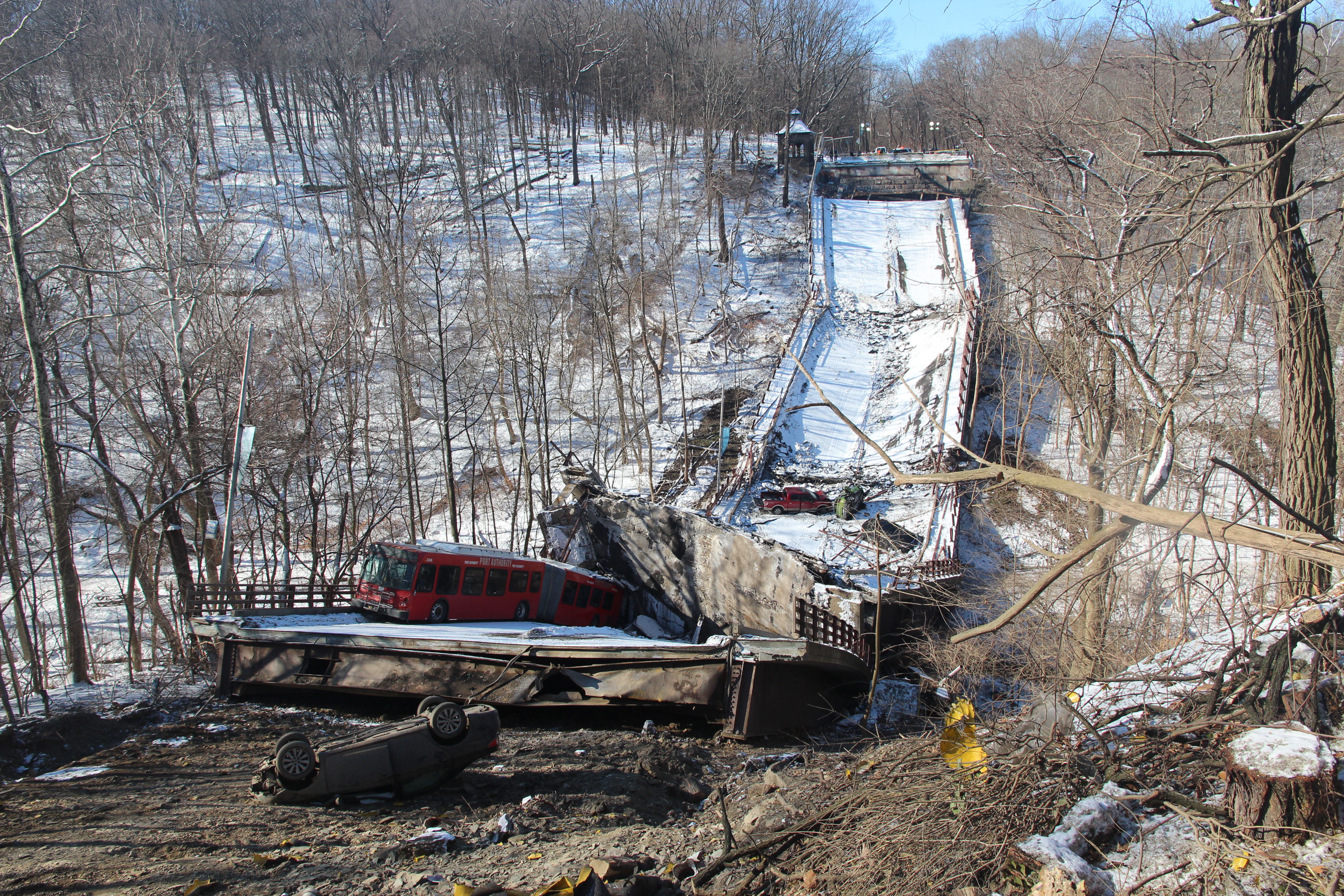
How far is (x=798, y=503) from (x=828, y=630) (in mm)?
11804

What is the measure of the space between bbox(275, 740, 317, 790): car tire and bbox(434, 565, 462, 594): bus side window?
718 cm

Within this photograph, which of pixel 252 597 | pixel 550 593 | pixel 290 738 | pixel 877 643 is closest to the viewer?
pixel 290 738

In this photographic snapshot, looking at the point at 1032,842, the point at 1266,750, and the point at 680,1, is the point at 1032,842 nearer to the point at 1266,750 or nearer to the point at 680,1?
the point at 1266,750

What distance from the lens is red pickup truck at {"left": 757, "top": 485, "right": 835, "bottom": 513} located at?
2453 cm

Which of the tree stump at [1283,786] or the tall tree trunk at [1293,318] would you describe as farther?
the tall tree trunk at [1293,318]

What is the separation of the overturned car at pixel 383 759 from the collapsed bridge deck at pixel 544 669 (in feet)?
7.99

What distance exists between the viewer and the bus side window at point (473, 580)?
1462 centimetres

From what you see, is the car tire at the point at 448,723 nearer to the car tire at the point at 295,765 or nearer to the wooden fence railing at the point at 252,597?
the car tire at the point at 295,765

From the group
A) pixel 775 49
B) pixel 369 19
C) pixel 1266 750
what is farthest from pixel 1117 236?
pixel 369 19

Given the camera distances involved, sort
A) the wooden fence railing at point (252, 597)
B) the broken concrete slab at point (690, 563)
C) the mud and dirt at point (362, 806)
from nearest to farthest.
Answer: the mud and dirt at point (362, 806) < the wooden fence railing at point (252, 597) < the broken concrete slab at point (690, 563)

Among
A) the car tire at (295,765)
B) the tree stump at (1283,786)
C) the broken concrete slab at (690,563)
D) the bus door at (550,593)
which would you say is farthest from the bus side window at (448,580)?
the tree stump at (1283,786)

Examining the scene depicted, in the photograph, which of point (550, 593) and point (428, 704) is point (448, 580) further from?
point (428, 704)

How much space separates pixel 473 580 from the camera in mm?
14766

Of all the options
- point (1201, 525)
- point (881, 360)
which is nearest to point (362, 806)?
point (1201, 525)
